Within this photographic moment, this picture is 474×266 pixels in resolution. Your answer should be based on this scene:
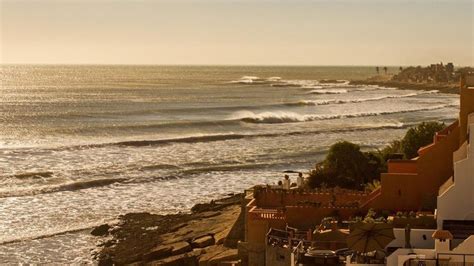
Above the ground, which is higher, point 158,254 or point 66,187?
point 158,254

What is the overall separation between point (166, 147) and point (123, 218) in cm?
3391

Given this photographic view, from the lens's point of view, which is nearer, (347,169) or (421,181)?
(421,181)

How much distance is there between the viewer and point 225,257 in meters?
30.4

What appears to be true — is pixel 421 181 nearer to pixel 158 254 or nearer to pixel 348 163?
pixel 158 254

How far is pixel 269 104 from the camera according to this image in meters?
143

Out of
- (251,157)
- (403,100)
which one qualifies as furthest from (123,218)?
(403,100)

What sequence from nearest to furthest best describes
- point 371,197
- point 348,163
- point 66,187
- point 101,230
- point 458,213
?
point 458,213, point 371,197, point 348,163, point 101,230, point 66,187

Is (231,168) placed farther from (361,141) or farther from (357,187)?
(357,187)

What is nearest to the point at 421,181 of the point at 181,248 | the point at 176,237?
the point at 181,248

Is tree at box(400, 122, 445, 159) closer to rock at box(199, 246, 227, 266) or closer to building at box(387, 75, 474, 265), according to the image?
rock at box(199, 246, 227, 266)

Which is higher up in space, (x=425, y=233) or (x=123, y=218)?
(x=425, y=233)

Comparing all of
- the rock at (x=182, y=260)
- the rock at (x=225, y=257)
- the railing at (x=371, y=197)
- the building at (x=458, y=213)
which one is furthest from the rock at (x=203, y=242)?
the building at (x=458, y=213)

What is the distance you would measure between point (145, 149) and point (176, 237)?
39685mm

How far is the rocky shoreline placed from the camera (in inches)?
1331
